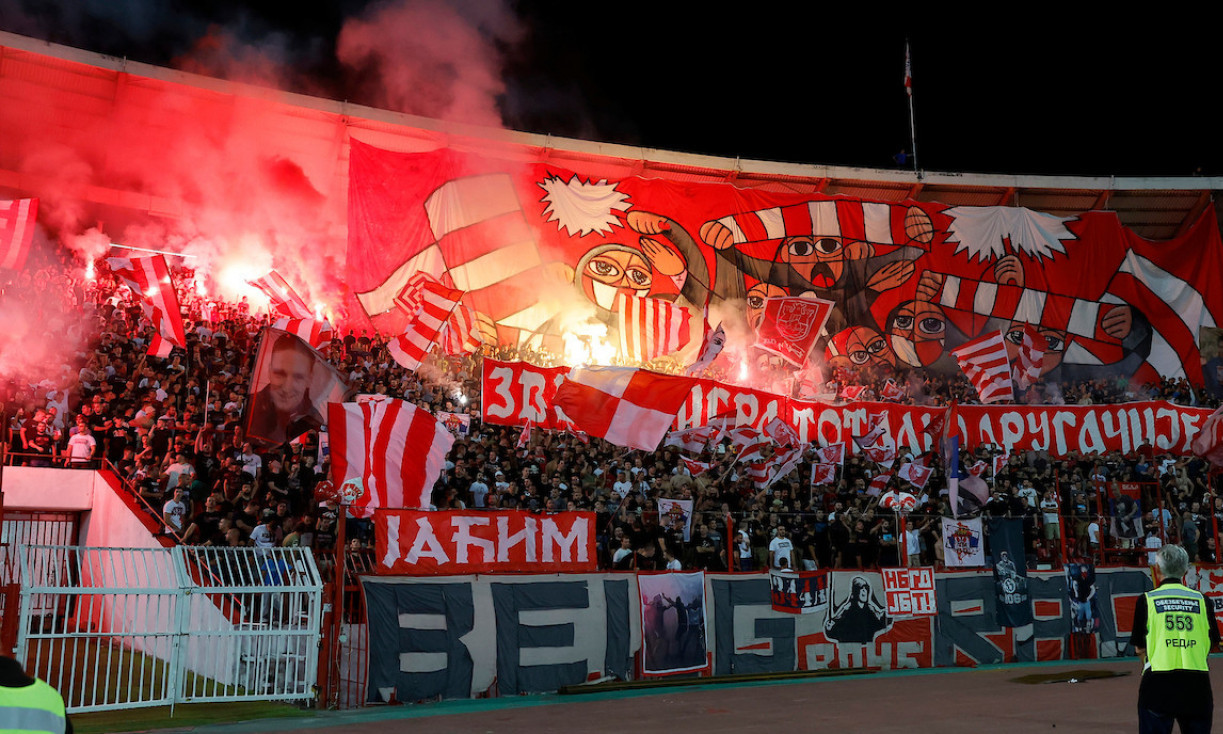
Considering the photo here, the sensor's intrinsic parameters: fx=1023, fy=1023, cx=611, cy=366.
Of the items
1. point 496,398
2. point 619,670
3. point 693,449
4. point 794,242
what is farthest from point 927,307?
point 619,670

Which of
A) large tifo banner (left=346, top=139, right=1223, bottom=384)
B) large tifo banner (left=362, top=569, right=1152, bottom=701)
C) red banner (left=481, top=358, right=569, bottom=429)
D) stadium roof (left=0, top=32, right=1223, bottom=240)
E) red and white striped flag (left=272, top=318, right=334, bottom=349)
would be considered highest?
stadium roof (left=0, top=32, right=1223, bottom=240)

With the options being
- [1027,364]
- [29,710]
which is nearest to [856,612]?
[29,710]

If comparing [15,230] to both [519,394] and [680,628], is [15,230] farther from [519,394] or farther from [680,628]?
[680,628]

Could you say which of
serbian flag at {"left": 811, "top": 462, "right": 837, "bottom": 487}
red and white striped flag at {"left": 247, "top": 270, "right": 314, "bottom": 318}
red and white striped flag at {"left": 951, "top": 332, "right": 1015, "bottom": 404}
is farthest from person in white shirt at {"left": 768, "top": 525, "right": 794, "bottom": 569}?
red and white striped flag at {"left": 951, "top": 332, "right": 1015, "bottom": 404}

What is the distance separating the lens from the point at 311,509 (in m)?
13.3

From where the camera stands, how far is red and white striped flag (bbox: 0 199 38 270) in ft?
57.2

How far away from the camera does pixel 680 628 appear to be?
1267 cm

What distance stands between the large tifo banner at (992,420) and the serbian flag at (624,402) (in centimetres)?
629

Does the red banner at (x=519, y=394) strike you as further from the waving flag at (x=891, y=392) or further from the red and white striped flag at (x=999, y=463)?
the waving flag at (x=891, y=392)

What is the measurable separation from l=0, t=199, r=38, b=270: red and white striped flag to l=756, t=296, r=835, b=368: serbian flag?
1652 cm

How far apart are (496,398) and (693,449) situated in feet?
12.6

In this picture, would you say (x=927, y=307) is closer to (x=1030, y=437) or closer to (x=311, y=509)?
(x=1030, y=437)

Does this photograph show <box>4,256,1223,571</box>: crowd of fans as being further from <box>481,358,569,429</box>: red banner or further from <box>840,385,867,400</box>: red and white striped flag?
<box>840,385,867,400</box>: red and white striped flag

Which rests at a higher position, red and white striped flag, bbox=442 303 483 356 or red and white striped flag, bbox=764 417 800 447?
red and white striped flag, bbox=442 303 483 356
